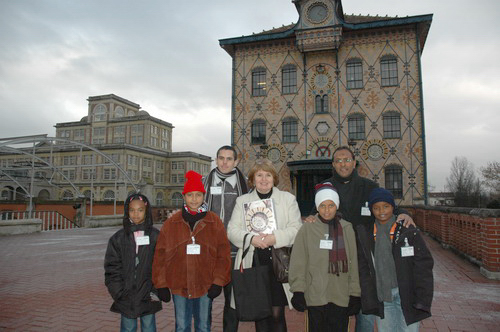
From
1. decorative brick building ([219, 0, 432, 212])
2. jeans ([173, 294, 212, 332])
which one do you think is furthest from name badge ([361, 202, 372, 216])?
decorative brick building ([219, 0, 432, 212])

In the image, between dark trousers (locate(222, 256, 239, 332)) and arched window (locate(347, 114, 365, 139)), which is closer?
dark trousers (locate(222, 256, 239, 332))

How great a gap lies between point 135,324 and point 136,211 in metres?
1.14

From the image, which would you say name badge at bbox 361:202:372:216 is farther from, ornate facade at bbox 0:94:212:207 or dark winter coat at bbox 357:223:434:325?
ornate facade at bbox 0:94:212:207

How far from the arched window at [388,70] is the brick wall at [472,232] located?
9.20 metres

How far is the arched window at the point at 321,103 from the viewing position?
805 inches

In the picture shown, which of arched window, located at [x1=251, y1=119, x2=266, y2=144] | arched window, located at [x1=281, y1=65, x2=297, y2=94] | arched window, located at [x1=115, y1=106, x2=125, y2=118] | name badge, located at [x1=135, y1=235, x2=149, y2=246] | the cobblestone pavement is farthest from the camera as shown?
arched window, located at [x1=115, y1=106, x2=125, y2=118]

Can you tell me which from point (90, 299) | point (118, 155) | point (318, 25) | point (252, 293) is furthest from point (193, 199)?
point (118, 155)

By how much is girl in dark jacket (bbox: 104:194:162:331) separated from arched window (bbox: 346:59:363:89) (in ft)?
61.8

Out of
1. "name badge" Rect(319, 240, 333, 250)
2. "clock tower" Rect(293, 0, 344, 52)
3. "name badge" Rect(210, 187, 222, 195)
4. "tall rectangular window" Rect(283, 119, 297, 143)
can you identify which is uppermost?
"clock tower" Rect(293, 0, 344, 52)

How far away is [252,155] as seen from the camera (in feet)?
69.7

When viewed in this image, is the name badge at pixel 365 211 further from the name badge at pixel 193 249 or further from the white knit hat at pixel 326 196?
the name badge at pixel 193 249

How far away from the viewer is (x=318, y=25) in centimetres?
1989

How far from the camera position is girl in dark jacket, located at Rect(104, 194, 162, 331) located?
11.0 feet

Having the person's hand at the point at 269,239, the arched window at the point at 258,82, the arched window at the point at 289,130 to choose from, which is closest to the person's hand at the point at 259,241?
the person's hand at the point at 269,239
